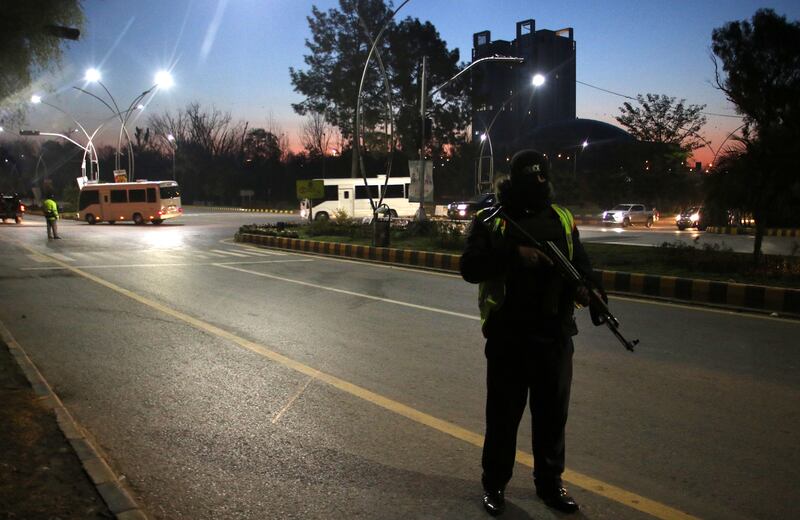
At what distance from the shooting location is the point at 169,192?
36781 mm

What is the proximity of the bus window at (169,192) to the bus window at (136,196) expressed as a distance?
1.18 m

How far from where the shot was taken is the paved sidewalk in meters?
3.17

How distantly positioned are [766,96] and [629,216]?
981 inches

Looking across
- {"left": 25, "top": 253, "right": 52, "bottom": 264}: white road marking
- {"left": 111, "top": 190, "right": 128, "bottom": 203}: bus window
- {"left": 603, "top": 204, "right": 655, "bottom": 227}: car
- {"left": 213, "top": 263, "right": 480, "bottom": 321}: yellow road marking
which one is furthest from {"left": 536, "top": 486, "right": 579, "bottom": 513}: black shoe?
{"left": 111, "top": 190, "right": 128, "bottom": 203}: bus window

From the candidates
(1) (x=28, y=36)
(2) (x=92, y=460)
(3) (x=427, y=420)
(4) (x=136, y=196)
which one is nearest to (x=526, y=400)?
(3) (x=427, y=420)

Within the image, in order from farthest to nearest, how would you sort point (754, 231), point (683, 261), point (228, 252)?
point (754, 231), point (228, 252), point (683, 261)

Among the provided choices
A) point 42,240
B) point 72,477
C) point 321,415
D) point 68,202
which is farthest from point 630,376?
point 68,202

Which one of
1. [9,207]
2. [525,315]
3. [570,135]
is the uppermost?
[570,135]

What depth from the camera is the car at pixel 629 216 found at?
36375mm

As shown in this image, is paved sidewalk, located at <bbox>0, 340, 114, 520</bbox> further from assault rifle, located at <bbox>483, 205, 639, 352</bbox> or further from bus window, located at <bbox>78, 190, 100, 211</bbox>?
bus window, located at <bbox>78, 190, 100, 211</bbox>

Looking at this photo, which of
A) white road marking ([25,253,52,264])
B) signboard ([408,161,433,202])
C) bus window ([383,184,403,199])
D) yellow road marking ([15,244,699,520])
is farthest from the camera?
bus window ([383,184,403,199])

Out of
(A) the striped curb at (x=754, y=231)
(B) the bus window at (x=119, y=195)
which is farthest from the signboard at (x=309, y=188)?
(A) the striped curb at (x=754, y=231)

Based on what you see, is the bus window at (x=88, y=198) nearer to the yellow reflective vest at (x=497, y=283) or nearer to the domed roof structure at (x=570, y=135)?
the yellow reflective vest at (x=497, y=283)

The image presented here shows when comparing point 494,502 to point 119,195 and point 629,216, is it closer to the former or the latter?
point 629,216
